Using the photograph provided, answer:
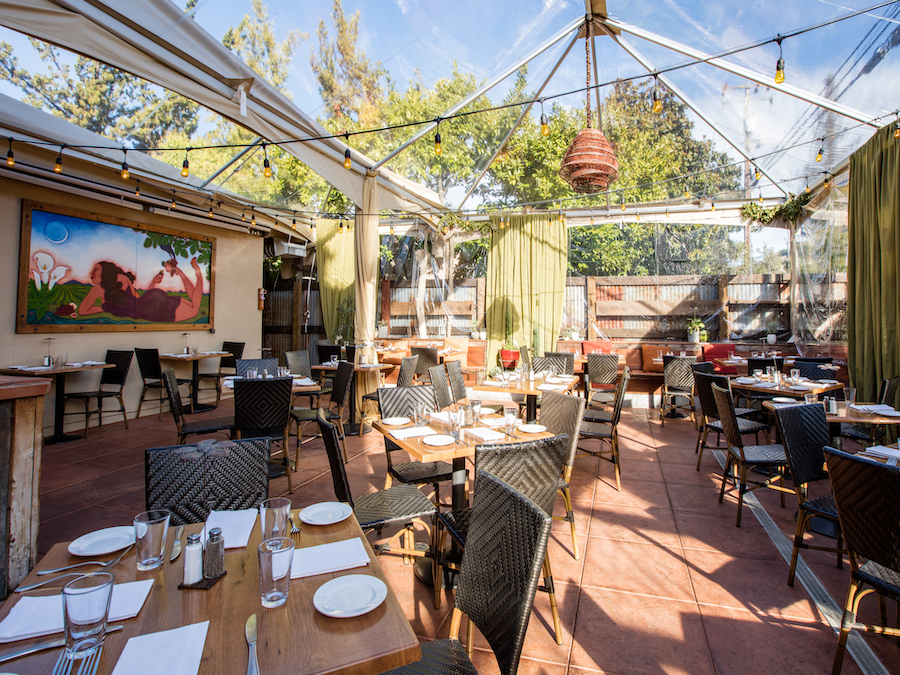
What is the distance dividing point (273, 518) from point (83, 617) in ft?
1.58

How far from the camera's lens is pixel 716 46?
4406mm

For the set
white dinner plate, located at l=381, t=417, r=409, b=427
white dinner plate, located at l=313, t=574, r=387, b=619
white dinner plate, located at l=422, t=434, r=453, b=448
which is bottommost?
white dinner plate, located at l=313, t=574, r=387, b=619

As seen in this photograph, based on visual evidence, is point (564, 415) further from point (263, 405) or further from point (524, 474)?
point (263, 405)

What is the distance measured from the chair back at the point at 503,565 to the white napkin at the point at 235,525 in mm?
710

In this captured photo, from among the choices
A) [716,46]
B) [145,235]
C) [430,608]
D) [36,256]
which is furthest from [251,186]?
[430,608]

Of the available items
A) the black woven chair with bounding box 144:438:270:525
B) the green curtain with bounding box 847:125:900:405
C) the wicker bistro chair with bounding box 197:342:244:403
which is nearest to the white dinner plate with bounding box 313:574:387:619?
the black woven chair with bounding box 144:438:270:525

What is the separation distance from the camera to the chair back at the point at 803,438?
261 centimetres

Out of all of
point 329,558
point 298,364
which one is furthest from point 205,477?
point 298,364

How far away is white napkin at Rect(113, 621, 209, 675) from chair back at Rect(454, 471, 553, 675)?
69 cm

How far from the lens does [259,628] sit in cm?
100

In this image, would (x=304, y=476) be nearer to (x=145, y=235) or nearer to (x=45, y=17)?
(x=45, y=17)

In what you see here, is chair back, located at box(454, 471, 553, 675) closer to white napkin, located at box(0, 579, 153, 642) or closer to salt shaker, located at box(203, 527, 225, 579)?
salt shaker, located at box(203, 527, 225, 579)

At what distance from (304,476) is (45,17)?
3594 millimetres

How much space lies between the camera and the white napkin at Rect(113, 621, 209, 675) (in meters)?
0.86
